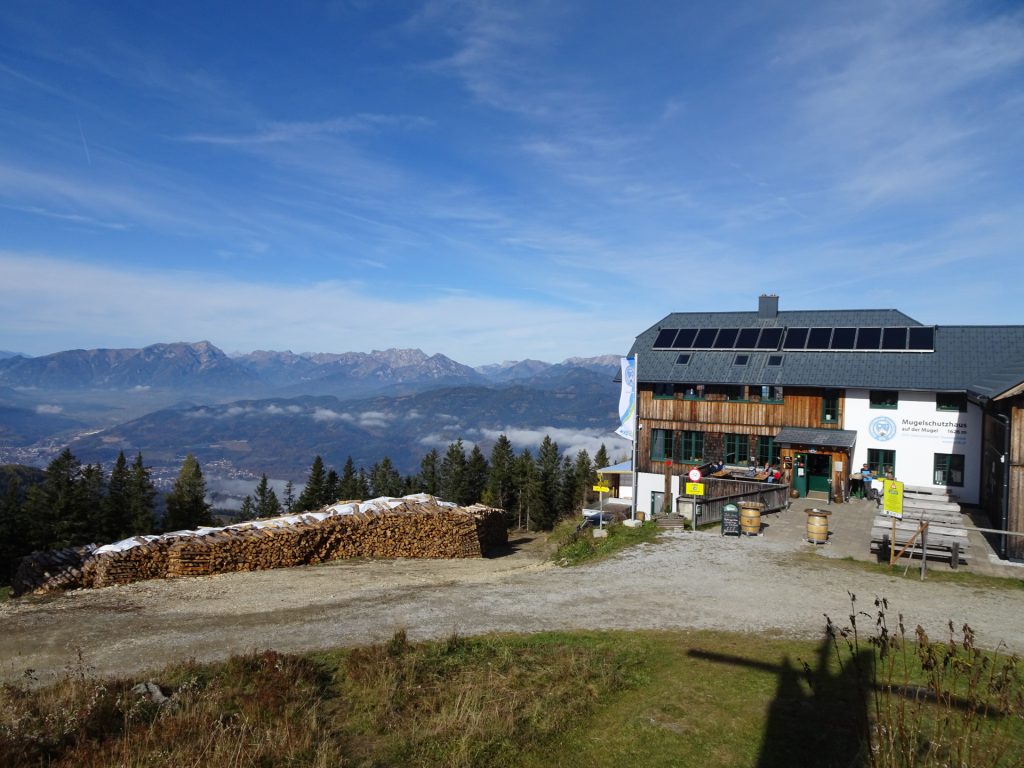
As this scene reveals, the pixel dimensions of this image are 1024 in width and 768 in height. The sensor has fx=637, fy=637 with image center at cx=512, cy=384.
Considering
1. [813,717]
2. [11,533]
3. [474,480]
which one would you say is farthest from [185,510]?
[813,717]

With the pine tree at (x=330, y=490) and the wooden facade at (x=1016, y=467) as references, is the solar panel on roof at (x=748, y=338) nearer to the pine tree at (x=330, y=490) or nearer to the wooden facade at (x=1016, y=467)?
the wooden facade at (x=1016, y=467)

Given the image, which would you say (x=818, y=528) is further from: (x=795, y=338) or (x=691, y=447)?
(x=795, y=338)

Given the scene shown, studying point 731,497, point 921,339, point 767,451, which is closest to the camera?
point 731,497

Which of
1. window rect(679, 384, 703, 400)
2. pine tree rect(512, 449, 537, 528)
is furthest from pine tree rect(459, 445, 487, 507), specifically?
window rect(679, 384, 703, 400)

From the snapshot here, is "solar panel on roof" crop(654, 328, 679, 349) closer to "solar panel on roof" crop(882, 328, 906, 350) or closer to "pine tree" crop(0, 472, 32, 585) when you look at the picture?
"solar panel on roof" crop(882, 328, 906, 350)

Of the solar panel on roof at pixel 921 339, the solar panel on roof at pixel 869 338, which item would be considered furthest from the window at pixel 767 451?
the solar panel on roof at pixel 921 339

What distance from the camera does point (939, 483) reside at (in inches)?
1166

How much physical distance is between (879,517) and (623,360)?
1078cm

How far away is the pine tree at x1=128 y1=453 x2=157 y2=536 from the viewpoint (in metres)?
68.4

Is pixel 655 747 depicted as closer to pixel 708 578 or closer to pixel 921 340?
pixel 708 578

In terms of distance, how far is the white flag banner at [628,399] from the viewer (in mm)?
25541

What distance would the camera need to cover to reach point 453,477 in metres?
108

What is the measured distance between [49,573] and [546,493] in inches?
3432

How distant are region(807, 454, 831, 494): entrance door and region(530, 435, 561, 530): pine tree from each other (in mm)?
68103
